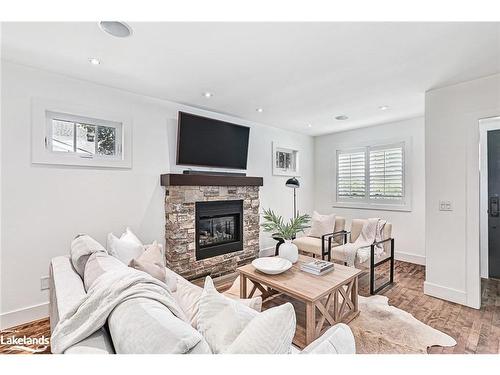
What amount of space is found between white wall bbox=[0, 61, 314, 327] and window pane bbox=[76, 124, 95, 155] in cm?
24

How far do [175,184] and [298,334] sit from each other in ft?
7.11

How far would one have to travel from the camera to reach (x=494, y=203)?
3.26 metres

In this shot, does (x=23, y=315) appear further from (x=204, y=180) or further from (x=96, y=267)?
(x=204, y=180)

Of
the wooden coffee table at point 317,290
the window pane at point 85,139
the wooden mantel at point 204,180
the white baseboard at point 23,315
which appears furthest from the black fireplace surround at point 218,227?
the white baseboard at point 23,315

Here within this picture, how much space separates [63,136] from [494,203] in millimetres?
5330

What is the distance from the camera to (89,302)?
3.24 feet

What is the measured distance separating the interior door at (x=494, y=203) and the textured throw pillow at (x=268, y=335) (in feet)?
12.7

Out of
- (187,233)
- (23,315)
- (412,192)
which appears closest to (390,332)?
(187,233)

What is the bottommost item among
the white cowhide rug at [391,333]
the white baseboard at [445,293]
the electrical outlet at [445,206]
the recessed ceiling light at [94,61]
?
the white cowhide rug at [391,333]

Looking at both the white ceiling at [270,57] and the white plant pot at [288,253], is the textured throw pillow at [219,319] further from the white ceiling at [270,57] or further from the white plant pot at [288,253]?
the white ceiling at [270,57]

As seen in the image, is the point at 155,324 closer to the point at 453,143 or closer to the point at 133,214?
the point at 133,214

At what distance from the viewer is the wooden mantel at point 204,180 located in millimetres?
3139

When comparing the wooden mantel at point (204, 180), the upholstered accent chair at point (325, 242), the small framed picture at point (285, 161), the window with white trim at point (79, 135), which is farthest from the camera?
the small framed picture at point (285, 161)
